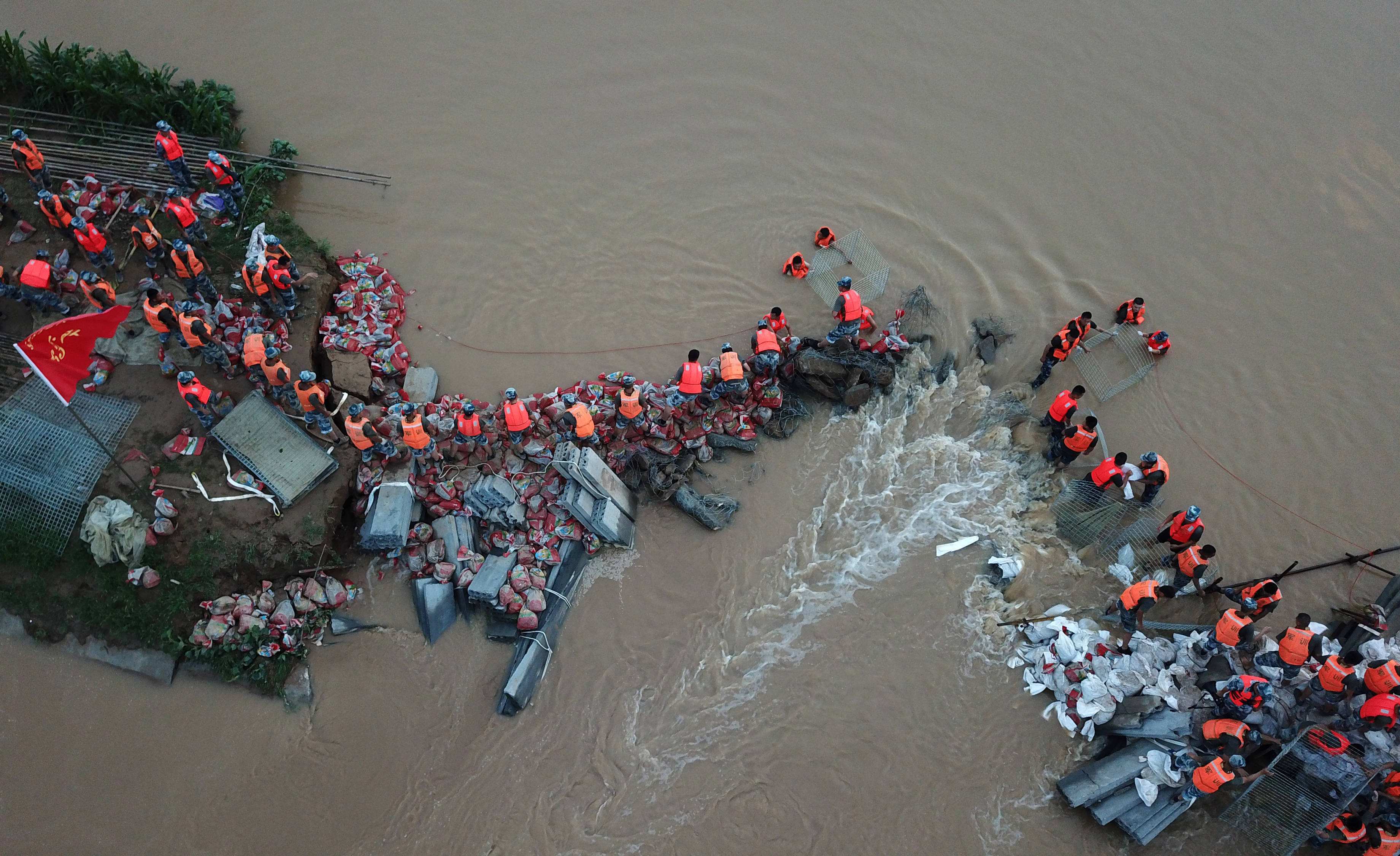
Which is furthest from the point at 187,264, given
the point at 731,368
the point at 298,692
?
the point at 731,368

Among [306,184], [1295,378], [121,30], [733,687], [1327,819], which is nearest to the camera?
[1327,819]

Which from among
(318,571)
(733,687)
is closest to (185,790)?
(318,571)

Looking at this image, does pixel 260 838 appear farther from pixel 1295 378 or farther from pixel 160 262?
pixel 1295 378

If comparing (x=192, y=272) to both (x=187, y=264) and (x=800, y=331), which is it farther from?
(x=800, y=331)

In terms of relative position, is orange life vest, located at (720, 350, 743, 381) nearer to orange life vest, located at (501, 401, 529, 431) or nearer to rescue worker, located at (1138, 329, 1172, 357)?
orange life vest, located at (501, 401, 529, 431)

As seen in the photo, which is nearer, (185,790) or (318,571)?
(185,790)

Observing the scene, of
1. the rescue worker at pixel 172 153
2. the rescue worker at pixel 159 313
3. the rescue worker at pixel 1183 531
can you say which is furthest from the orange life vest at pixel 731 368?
the rescue worker at pixel 172 153

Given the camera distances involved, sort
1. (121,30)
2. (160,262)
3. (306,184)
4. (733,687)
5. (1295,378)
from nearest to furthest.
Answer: (733,687) < (160,262) < (1295,378) < (306,184) < (121,30)

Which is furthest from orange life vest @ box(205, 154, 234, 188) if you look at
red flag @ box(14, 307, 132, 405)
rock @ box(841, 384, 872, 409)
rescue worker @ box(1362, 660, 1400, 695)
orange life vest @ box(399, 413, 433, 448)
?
rescue worker @ box(1362, 660, 1400, 695)
